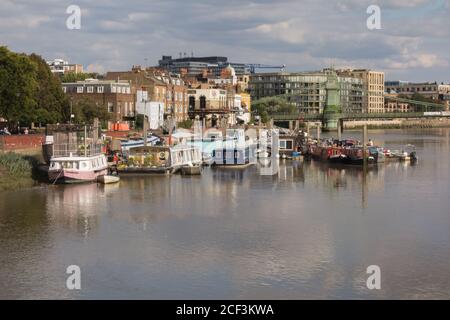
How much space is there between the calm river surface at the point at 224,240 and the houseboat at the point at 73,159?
1173 mm

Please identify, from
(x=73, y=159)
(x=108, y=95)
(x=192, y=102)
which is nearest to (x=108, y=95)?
(x=108, y=95)

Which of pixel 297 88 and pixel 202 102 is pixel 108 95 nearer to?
pixel 202 102

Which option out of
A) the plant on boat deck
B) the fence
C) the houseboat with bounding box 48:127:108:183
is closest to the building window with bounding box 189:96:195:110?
the fence

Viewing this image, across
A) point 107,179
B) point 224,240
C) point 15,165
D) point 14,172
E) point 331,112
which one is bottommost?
point 224,240

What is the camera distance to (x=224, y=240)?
27250 mm

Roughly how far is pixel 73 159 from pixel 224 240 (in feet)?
55.4

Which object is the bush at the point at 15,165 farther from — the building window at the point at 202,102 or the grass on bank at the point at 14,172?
the building window at the point at 202,102

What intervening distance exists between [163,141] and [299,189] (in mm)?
20759

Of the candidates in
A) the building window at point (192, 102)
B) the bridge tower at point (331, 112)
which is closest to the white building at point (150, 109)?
the building window at point (192, 102)

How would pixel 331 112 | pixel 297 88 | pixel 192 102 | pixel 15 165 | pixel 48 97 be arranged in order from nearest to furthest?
pixel 15 165 → pixel 48 97 → pixel 192 102 → pixel 331 112 → pixel 297 88

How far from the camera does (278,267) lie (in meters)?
23.4

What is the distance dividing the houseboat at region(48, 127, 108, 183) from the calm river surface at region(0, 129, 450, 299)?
1173mm
